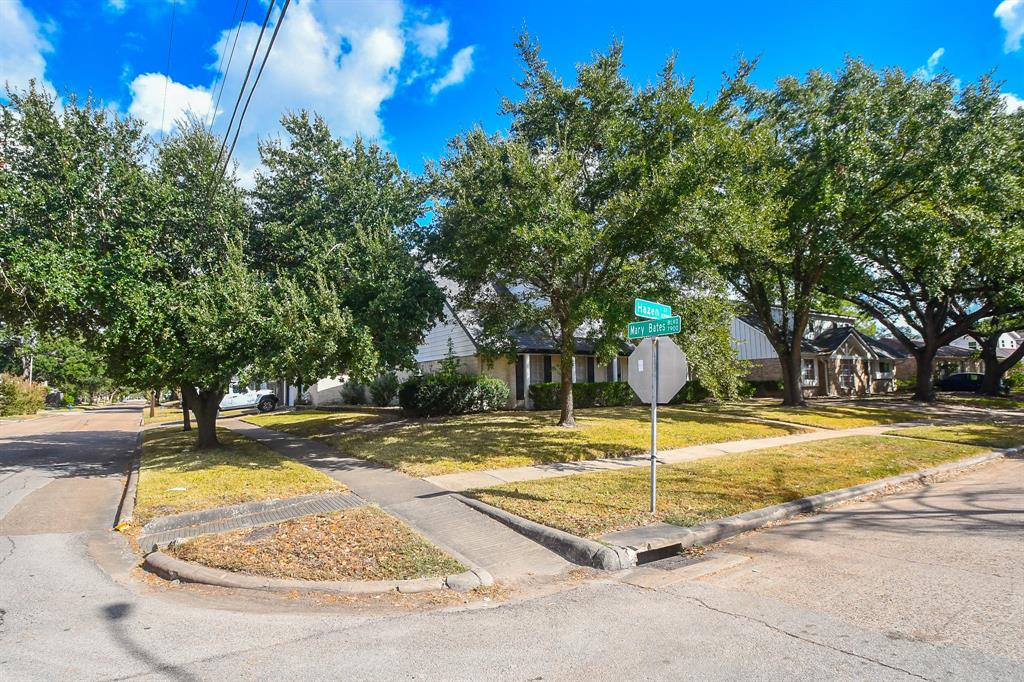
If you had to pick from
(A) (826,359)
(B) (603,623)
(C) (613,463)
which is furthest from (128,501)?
(A) (826,359)

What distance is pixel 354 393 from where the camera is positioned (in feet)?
96.2

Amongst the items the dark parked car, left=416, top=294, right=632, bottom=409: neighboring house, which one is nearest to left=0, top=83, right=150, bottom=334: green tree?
left=416, top=294, right=632, bottom=409: neighboring house

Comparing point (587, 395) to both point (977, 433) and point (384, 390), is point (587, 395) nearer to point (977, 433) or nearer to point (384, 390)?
point (384, 390)

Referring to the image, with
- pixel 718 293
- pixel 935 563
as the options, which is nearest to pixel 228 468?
pixel 935 563

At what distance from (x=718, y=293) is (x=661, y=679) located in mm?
13717

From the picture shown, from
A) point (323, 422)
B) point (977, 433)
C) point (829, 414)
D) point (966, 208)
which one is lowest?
point (323, 422)

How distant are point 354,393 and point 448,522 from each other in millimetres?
22908

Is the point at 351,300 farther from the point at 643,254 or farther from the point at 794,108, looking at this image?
the point at 794,108

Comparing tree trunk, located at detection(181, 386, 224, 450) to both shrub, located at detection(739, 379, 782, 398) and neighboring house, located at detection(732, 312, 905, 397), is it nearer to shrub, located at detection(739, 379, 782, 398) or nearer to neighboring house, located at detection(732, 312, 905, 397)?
shrub, located at detection(739, 379, 782, 398)

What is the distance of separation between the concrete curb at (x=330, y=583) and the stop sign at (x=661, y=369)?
336 cm

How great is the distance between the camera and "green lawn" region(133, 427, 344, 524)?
898 centimetres

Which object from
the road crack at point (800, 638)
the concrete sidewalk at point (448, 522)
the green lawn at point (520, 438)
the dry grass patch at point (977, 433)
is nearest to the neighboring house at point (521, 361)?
the green lawn at point (520, 438)

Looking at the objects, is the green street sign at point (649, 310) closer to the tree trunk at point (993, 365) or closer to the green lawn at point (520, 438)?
the green lawn at point (520, 438)

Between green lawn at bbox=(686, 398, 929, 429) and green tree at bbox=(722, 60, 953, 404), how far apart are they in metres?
4.21
